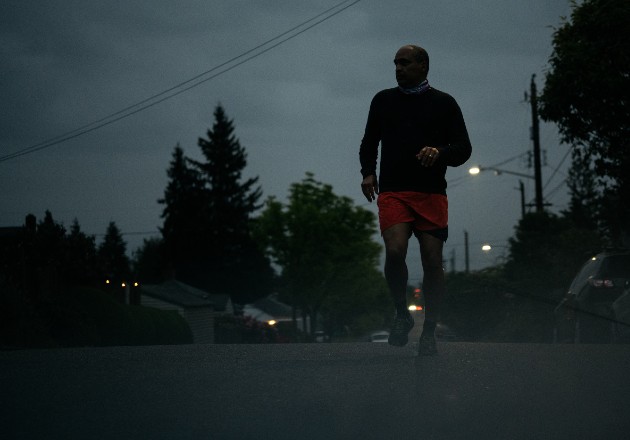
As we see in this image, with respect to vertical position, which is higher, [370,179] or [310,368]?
[370,179]

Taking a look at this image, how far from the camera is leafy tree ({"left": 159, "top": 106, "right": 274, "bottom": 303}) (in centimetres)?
7600

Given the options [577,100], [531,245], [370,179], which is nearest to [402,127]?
[370,179]

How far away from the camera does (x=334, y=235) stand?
5203 cm

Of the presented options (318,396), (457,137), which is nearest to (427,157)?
(457,137)

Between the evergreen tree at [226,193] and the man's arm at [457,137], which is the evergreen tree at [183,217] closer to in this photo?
the evergreen tree at [226,193]

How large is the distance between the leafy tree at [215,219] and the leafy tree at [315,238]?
2272cm

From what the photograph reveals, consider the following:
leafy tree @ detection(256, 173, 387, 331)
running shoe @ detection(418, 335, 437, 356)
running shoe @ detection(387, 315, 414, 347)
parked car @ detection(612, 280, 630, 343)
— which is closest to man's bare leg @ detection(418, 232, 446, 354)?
running shoe @ detection(418, 335, 437, 356)

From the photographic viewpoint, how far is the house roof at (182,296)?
196 ft

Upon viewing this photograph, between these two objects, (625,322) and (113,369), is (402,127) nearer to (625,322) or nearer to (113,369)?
(113,369)

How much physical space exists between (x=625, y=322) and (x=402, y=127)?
4746 millimetres

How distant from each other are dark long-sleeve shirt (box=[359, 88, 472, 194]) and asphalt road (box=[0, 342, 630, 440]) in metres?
1.17

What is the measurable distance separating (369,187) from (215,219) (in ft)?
229

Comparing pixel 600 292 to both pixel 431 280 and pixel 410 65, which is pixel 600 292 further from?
pixel 410 65

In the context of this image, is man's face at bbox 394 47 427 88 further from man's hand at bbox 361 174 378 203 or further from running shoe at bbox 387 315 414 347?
running shoe at bbox 387 315 414 347
